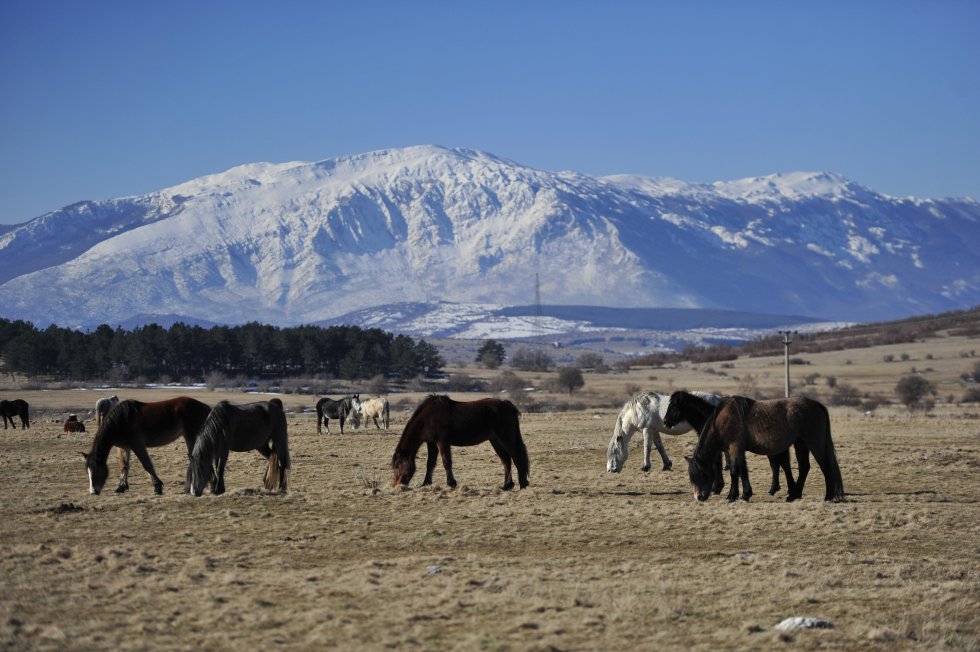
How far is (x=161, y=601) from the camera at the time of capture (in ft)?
45.9

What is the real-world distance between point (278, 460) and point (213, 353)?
81.4m

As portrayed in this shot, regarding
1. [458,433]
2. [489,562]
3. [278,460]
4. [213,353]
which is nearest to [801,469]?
[458,433]

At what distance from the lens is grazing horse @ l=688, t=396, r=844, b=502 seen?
73.8ft

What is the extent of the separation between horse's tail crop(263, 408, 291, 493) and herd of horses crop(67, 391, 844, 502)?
2cm

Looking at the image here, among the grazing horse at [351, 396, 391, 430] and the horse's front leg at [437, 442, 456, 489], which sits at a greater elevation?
the grazing horse at [351, 396, 391, 430]

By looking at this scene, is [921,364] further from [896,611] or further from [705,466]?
[896,611]

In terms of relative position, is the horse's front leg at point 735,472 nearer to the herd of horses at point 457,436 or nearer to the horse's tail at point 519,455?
the herd of horses at point 457,436

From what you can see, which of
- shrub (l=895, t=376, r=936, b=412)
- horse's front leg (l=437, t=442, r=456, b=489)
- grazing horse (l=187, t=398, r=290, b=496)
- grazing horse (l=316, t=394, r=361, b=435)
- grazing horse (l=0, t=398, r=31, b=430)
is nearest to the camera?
grazing horse (l=187, t=398, r=290, b=496)

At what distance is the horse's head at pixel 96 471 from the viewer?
23234 millimetres

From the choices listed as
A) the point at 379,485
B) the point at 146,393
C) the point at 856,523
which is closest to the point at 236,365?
the point at 146,393

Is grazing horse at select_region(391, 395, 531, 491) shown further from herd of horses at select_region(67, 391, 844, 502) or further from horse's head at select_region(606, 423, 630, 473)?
horse's head at select_region(606, 423, 630, 473)

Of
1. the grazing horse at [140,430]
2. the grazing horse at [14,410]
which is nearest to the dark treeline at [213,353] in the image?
the grazing horse at [14,410]

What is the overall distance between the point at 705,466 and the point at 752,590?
764cm

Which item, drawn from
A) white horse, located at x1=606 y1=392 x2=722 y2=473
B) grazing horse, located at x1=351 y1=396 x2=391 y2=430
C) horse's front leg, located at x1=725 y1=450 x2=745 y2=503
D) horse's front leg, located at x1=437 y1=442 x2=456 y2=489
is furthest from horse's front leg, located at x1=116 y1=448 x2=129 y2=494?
grazing horse, located at x1=351 y1=396 x2=391 y2=430
